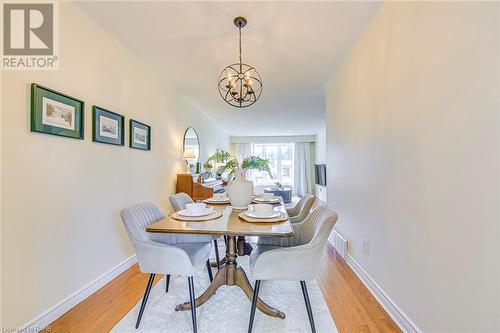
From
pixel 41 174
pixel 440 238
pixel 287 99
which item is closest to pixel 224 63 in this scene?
pixel 287 99

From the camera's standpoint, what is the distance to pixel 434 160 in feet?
4.44

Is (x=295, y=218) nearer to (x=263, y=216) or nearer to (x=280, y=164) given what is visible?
(x=263, y=216)

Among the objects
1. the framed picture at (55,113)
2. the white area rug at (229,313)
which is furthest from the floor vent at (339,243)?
Result: the framed picture at (55,113)

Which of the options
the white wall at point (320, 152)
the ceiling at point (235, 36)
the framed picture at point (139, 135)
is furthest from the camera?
the white wall at point (320, 152)

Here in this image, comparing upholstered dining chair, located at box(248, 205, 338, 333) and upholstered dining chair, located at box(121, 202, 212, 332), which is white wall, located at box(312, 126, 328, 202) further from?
upholstered dining chair, located at box(121, 202, 212, 332)

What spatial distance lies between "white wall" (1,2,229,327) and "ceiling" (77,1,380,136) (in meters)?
0.28

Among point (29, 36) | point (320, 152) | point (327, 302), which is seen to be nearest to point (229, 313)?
point (327, 302)

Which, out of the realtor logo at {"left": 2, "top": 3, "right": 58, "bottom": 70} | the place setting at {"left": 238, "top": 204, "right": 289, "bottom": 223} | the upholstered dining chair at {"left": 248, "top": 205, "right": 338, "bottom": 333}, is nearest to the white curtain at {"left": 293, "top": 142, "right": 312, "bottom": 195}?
the place setting at {"left": 238, "top": 204, "right": 289, "bottom": 223}

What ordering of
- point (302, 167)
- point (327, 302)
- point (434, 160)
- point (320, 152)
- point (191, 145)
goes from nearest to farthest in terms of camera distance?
point (434, 160) < point (327, 302) < point (191, 145) < point (320, 152) < point (302, 167)

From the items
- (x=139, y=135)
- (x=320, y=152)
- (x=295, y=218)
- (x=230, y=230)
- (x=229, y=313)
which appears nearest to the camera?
(x=230, y=230)

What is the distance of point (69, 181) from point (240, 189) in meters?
1.38

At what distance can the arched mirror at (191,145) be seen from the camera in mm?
4334

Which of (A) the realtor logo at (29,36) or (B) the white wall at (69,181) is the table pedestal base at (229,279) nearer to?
(B) the white wall at (69,181)

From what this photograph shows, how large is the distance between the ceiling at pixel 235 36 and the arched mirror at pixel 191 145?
40.6 inches
